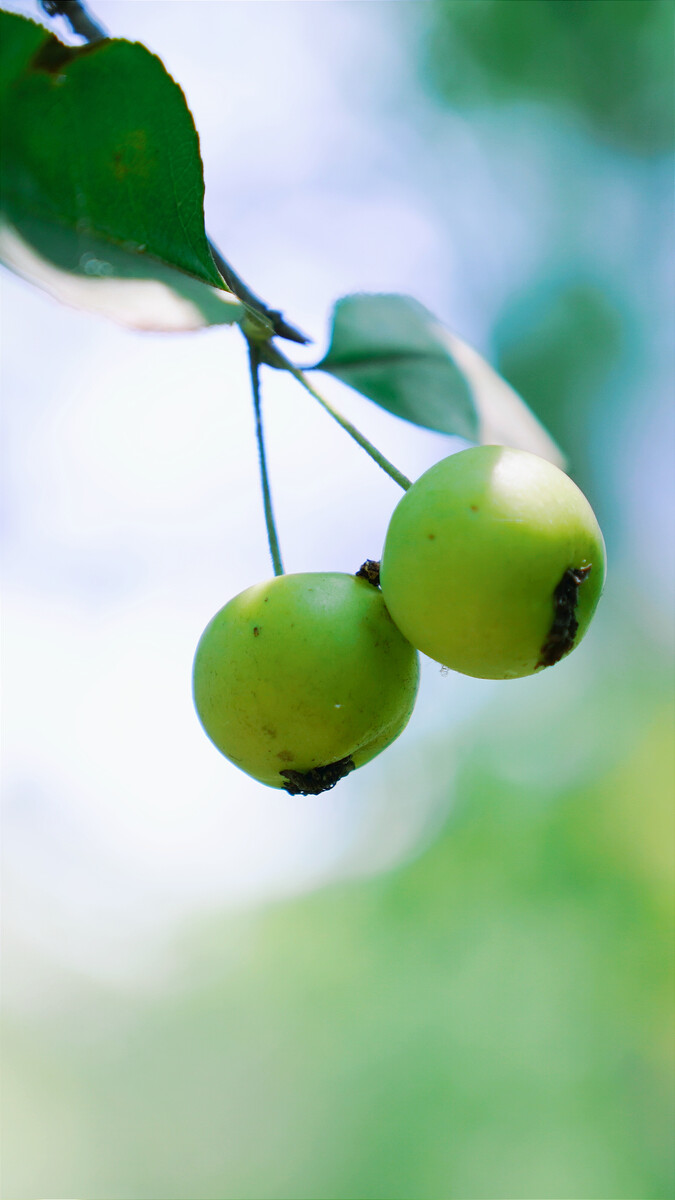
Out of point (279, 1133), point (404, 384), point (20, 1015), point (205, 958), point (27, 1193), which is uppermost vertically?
point (404, 384)

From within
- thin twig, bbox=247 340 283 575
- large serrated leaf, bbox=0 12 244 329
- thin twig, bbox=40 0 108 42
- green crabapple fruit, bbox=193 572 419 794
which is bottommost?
green crabapple fruit, bbox=193 572 419 794

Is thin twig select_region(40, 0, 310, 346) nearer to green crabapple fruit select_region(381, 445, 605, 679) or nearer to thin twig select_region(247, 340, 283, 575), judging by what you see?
thin twig select_region(247, 340, 283, 575)

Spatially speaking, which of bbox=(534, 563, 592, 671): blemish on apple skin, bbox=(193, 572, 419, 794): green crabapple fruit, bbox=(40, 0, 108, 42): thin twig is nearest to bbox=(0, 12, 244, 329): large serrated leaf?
bbox=(40, 0, 108, 42): thin twig

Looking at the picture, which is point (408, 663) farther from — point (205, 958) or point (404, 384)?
point (205, 958)

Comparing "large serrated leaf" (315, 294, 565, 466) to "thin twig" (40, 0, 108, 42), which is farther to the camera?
"large serrated leaf" (315, 294, 565, 466)

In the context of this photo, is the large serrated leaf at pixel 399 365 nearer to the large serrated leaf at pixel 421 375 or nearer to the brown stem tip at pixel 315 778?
the large serrated leaf at pixel 421 375

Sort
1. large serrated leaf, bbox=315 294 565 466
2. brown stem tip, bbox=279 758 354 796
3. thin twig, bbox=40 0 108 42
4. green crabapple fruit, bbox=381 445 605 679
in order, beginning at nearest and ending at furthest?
green crabapple fruit, bbox=381 445 605 679 < brown stem tip, bbox=279 758 354 796 < thin twig, bbox=40 0 108 42 < large serrated leaf, bbox=315 294 565 466

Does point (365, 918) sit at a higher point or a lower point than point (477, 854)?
lower

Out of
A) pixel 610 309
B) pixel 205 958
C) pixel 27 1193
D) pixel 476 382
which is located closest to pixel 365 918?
pixel 205 958
